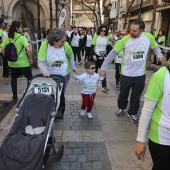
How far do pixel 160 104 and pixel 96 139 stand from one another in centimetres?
213

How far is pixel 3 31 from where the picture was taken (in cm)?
874

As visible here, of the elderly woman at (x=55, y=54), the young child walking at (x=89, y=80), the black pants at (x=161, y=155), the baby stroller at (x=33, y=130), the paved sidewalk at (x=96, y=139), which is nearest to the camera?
the black pants at (x=161, y=155)

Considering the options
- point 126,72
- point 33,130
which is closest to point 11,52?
point 126,72

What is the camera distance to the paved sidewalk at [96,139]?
319 cm

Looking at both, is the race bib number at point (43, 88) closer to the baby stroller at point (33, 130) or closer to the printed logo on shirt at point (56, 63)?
the baby stroller at point (33, 130)

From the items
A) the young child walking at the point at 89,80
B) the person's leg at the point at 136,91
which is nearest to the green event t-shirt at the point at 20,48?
the young child walking at the point at 89,80

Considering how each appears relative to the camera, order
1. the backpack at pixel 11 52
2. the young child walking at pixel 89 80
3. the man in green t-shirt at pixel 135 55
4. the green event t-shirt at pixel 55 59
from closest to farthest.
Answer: the green event t-shirt at pixel 55 59, the man in green t-shirt at pixel 135 55, the young child walking at pixel 89 80, the backpack at pixel 11 52

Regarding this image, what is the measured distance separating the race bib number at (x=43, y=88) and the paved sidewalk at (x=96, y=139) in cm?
95

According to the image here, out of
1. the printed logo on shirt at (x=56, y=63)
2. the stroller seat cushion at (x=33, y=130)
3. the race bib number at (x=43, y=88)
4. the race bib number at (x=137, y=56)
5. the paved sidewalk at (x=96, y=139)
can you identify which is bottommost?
the paved sidewalk at (x=96, y=139)

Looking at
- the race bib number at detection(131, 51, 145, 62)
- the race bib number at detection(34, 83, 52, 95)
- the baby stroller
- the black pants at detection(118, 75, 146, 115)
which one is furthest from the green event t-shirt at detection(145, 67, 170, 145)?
the black pants at detection(118, 75, 146, 115)

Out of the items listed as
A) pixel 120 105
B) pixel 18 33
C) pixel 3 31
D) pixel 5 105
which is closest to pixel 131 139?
pixel 120 105

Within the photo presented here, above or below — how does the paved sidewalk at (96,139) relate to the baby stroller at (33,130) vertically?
below

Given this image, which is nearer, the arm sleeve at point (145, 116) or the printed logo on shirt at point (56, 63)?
the arm sleeve at point (145, 116)

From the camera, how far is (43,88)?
3293 millimetres
